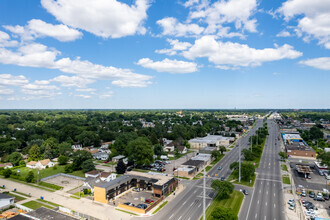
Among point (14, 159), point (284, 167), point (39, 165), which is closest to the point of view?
point (284, 167)

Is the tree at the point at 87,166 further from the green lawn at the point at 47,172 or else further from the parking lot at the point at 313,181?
the parking lot at the point at 313,181

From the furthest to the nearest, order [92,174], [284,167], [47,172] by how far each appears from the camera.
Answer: [284,167], [47,172], [92,174]

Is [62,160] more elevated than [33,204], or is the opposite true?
[62,160]

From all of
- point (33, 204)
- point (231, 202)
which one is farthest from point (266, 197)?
point (33, 204)

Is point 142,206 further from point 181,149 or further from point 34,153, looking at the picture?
point 34,153

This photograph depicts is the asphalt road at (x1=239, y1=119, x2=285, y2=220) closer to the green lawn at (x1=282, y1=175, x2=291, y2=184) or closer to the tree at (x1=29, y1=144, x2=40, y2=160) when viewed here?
the green lawn at (x1=282, y1=175, x2=291, y2=184)

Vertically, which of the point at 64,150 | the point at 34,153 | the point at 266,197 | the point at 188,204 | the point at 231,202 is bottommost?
the point at 188,204

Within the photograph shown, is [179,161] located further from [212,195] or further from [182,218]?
[182,218]
